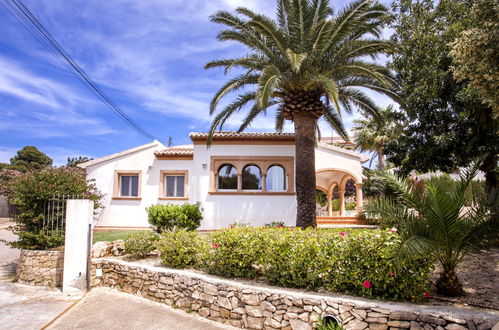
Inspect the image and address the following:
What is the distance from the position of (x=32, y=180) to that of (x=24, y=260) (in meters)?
2.42

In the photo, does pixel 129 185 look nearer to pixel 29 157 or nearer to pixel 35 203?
pixel 35 203

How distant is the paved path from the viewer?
20.2 ft

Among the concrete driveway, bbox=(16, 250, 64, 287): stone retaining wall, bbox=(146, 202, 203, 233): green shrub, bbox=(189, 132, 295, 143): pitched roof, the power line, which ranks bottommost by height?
the concrete driveway

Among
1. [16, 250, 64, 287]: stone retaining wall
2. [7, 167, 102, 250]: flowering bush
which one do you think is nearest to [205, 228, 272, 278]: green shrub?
[16, 250, 64, 287]: stone retaining wall

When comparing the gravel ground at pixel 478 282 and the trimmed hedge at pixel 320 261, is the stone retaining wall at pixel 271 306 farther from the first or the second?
the gravel ground at pixel 478 282

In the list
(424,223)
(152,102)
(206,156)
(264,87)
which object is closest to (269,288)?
(424,223)

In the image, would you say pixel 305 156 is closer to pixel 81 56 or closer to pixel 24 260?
pixel 24 260

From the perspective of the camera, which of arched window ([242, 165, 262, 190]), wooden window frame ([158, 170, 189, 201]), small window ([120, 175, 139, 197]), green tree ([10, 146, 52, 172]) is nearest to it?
arched window ([242, 165, 262, 190])

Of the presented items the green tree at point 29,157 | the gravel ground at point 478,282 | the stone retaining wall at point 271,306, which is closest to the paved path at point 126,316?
the stone retaining wall at point 271,306

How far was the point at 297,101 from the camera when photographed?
11.1 m

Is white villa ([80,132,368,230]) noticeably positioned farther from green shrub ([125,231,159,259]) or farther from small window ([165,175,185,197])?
green shrub ([125,231,159,259])

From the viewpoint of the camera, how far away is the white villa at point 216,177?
14.4 meters

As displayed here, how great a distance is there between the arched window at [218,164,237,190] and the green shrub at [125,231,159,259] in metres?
5.91

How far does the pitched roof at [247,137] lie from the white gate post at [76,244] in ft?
21.4
